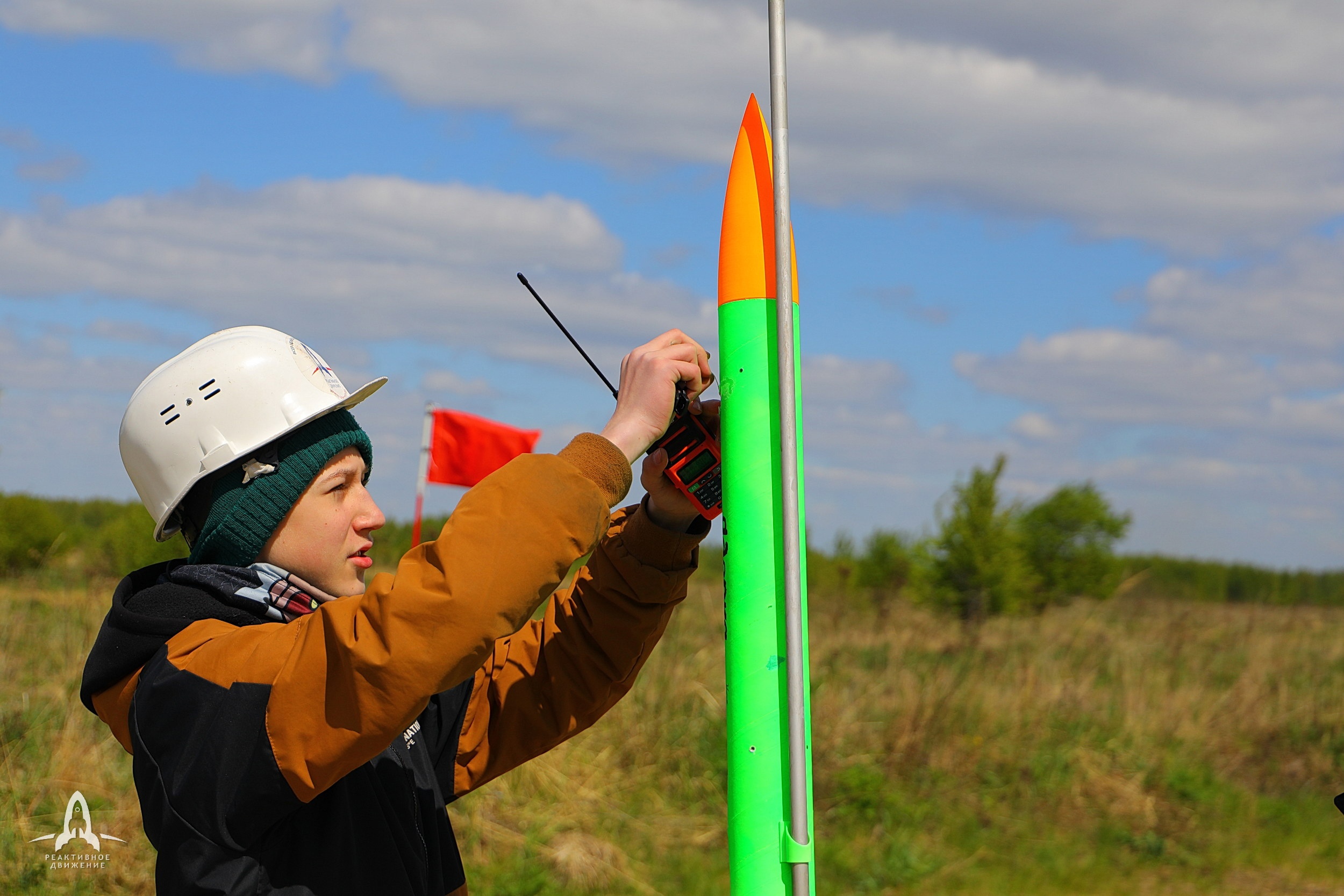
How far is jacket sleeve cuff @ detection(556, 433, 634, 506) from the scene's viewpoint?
2105 mm

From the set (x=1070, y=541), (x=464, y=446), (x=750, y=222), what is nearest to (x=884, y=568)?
(x=1070, y=541)

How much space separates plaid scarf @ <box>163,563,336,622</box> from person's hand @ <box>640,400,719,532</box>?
83 cm

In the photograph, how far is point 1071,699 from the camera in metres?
9.59

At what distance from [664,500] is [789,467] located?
36 cm

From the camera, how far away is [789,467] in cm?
256

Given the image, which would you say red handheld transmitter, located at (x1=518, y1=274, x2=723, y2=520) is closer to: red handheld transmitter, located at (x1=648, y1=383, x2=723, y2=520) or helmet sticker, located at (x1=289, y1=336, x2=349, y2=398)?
red handheld transmitter, located at (x1=648, y1=383, x2=723, y2=520)

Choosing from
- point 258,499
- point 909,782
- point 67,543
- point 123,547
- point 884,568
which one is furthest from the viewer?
point 884,568

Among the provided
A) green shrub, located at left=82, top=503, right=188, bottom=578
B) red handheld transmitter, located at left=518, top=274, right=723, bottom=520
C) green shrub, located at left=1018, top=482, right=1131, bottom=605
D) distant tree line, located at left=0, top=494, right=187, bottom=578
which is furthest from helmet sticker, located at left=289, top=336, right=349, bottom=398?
green shrub, located at left=1018, top=482, right=1131, bottom=605

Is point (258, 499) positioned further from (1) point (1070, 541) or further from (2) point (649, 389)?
(1) point (1070, 541)

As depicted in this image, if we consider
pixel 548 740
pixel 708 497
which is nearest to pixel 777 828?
pixel 548 740

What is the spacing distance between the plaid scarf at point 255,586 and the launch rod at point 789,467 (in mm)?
1009

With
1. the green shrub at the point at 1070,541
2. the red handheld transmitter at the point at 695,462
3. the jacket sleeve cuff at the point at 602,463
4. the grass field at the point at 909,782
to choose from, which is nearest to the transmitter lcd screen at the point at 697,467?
the red handheld transmitter at the point at 695,462

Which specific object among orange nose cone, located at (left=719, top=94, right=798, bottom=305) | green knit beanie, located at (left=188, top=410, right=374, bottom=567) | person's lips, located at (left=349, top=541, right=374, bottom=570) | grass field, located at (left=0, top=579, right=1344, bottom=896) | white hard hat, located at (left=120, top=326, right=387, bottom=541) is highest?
orange nose cone, located at (left=719, top=94, right=798, bottom=305)

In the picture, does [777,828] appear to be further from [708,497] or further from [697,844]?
[697,844]
